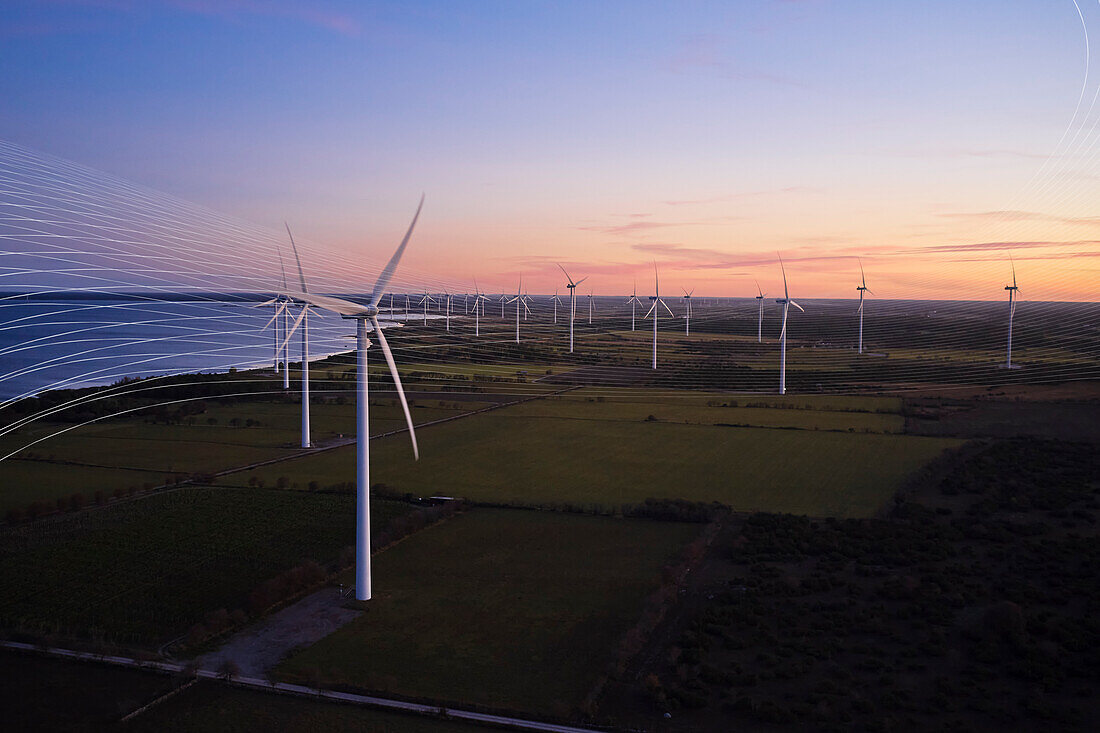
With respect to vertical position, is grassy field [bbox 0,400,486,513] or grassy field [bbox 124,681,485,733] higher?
grassy field [bbox 0,400,486,513]

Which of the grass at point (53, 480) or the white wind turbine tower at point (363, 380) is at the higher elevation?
the white wind turbine tower at point (363, 380)

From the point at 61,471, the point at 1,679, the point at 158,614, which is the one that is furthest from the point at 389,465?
the point at 1,679

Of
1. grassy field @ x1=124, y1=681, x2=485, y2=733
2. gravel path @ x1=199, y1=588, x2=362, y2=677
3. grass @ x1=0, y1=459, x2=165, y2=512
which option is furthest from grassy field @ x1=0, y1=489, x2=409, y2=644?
grassy field @ x1=124, y1=681, x2=485, y2=733

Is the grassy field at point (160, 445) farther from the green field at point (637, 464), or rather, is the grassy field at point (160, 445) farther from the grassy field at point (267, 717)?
the grassy field at point (267, 717)

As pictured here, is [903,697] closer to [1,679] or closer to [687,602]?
[687,602]

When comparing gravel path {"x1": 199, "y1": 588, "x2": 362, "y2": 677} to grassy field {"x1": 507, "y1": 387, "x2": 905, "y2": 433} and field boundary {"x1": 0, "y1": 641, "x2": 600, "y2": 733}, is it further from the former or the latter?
grassy field {"x1": 507, "y1": 387, "x2": 905, "y2": 433}

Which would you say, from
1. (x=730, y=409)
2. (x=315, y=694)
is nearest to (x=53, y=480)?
(x=315, y=694)

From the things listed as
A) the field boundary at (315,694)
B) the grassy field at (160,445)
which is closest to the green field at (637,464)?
the grassy field at (160,445)
